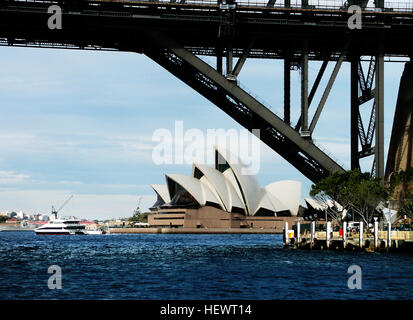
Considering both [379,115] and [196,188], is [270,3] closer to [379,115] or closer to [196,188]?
[379,115]

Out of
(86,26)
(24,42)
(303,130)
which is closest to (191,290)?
(303,130)

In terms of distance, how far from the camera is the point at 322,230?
272 feet

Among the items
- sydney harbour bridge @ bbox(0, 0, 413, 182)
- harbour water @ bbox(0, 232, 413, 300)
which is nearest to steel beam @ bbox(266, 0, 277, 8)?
sydney harbour bridge @ bbox(0, 0, 413, 182)

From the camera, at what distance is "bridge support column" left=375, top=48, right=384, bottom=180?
62781 mm

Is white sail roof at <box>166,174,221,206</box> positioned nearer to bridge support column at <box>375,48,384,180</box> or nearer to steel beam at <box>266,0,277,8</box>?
bridge support column at <box>375,48,384,180</box>

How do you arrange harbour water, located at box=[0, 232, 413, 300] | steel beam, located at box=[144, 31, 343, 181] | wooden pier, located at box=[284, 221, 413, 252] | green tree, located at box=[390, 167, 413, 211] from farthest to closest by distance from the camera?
green tree, located at box=[390, 167, 413, 211] < wooden pier, located at box=[284, 221, 413, 252] < steel beam, located at box=[144, 31, 343, 181] < harbour water, located at box=[0, 232, 413, 300]

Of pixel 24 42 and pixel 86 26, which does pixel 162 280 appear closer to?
pixel 86 26

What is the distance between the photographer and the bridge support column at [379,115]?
62.8m

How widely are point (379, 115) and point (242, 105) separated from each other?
12.2 metres

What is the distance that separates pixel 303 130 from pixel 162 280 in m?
24.4

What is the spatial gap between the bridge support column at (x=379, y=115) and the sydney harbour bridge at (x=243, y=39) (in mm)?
87

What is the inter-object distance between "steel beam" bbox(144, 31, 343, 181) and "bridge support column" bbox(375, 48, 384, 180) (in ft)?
15.8

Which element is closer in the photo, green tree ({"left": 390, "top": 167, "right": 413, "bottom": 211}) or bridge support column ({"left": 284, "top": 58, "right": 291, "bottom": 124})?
bridge support column ({"left": 284, "top": 58, "right": 291, "bottom": 124})

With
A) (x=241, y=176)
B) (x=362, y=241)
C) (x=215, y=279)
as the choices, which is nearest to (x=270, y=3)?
(x=362, y=241)
